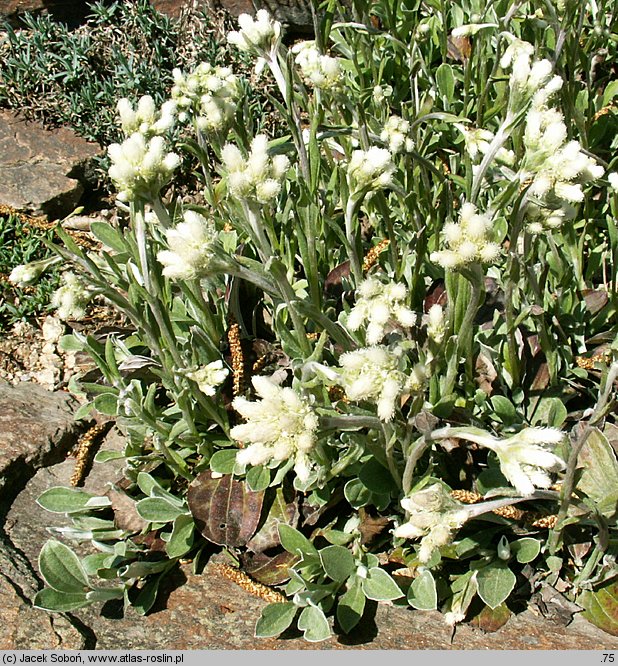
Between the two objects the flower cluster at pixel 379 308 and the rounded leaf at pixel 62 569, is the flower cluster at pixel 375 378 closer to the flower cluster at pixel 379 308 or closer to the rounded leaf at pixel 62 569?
the flower cluster at pixel 379 308

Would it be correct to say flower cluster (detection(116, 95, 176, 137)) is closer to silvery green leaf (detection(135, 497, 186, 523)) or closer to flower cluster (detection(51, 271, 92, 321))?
flower cluster (detection(51, 271, 92, 321))

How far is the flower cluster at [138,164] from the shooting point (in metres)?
1.89

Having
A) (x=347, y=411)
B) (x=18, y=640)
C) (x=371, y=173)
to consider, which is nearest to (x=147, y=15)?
(x=371, y=173)

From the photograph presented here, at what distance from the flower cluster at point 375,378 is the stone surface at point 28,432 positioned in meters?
1.47

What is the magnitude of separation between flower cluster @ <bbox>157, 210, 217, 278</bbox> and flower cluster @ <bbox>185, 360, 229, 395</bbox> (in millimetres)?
428

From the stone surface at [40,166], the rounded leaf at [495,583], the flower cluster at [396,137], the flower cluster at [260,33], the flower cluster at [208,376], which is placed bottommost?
the rounded leaf at [495,583]

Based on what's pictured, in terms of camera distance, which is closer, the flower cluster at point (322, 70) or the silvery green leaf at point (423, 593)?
the silvery green leaf at point (423, 593)

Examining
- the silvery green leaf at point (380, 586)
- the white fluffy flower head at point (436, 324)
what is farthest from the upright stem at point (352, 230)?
the silvery green leaf at point (380, 586)

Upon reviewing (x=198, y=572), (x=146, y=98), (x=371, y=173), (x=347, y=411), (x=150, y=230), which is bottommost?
(x=198, y=572)

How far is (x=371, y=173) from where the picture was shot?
2.04m

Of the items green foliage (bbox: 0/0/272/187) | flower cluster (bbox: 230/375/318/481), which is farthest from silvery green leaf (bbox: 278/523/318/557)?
green foliage (bbox: 0/0/272/187)

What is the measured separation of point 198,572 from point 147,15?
3.39 meters

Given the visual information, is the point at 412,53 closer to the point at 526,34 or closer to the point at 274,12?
the point at 526,34

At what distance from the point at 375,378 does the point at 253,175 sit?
0.59m
